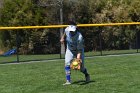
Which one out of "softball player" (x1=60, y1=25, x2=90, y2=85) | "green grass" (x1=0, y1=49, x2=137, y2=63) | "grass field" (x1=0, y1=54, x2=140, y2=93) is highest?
"softball player" (x1=60, y1=25, x2=90, y2=85)

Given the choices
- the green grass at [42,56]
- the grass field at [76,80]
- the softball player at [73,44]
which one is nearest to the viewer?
the grass field at [76,80]

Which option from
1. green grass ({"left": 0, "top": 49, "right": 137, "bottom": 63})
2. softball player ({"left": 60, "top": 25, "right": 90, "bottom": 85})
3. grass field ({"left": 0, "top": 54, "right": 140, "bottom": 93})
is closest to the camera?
grass field ({"left": 0, "top": 54, "right": 140, "bottom": 93})

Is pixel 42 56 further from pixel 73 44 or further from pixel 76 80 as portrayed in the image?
pixel 73 44

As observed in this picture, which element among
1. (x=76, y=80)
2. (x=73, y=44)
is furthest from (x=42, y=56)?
(x=73, y=44)

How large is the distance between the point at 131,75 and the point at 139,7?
17.2 metres

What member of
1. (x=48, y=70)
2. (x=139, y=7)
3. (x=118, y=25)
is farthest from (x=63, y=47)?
(x=139, y=7)

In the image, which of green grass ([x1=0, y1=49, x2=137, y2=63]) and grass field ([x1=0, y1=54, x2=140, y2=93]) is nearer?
grass field ([x1=0, y1=54, x2=140, y2=93])

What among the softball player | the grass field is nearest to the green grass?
the grass field

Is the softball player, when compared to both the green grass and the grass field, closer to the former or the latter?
the grass field

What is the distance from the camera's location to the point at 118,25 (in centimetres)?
2477

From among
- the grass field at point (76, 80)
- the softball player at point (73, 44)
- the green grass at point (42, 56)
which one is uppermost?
the softball player at point (73, 44)

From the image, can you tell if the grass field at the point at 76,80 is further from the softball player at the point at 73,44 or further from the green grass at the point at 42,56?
the green grass at the point at 42,56

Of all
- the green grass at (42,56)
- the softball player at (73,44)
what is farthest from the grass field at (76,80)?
the green grass at (42,56)

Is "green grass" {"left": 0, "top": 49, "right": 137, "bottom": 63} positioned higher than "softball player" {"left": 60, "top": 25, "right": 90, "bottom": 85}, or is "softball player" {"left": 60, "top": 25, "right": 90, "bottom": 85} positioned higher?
"softball player" {"left": 60, "top": 25, "right": 90, "bottom": 85}
